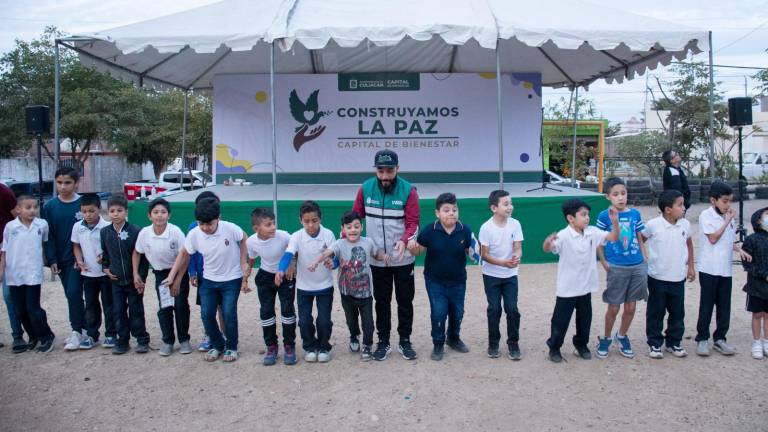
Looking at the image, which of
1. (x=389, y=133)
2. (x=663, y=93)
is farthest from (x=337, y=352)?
(x=663, y=93)

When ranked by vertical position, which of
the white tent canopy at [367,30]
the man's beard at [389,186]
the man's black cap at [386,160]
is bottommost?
the man's beard at [389,186]

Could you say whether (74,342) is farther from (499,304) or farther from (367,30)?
(367,30)

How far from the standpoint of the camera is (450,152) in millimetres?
11906

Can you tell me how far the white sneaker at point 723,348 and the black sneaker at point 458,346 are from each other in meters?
1.91

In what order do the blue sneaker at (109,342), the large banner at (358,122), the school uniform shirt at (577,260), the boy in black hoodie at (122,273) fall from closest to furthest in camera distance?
the school uniform shirt at (577,260), the boy in black hoodie at (122,273), the blue sneaker at (109,342), the large banner at (358,122)

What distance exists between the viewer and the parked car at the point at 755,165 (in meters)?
27.0

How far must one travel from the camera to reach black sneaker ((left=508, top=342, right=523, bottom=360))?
498 centimetres

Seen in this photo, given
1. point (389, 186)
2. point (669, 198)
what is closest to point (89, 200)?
point (389, 186)

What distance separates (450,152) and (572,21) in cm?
430

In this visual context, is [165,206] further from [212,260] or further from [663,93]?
[663,93]

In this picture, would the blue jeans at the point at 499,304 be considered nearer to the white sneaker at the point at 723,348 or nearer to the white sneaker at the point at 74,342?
the white sneaker at the point at 723,348

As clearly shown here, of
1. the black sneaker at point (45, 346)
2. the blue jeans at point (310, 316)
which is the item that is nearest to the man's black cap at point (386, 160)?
the blue jeans at point (310, 316)

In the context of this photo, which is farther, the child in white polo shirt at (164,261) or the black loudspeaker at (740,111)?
the black loudspeaker at (740,111)

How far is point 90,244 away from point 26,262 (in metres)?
0.56
